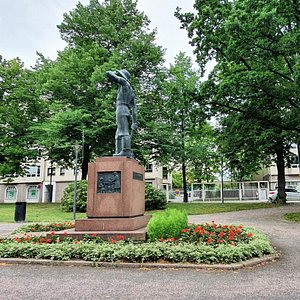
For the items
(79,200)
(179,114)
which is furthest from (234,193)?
(79,200)

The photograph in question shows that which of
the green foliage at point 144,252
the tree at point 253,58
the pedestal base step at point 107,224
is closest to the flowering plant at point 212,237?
the green foliage at point 144,252

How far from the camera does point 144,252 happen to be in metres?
6.57

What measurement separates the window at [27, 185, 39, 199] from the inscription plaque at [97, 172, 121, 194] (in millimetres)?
42162

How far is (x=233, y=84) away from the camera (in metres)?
14.6

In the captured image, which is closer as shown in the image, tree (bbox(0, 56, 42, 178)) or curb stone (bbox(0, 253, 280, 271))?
curb stone (bbox(0, 253, 280, 271))

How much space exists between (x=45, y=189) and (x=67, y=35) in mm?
26431

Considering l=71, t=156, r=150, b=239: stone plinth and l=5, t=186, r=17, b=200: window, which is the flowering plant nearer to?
l=71, t=156, r=150, b=239: stone plinth

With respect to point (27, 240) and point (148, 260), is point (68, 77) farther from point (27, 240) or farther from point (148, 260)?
point (148, 260)

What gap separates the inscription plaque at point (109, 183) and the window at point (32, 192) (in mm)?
42162

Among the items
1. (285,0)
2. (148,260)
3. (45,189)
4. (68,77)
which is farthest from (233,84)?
(45,189)

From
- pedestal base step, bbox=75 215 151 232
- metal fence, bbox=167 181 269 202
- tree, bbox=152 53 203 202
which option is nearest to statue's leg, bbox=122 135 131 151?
pedestal base step, bbox=75 215 151 232

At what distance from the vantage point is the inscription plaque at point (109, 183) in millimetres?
9039

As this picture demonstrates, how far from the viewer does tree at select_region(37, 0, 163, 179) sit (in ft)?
75.8

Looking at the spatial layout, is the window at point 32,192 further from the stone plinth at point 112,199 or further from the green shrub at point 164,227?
the green shrub at point 164,227
